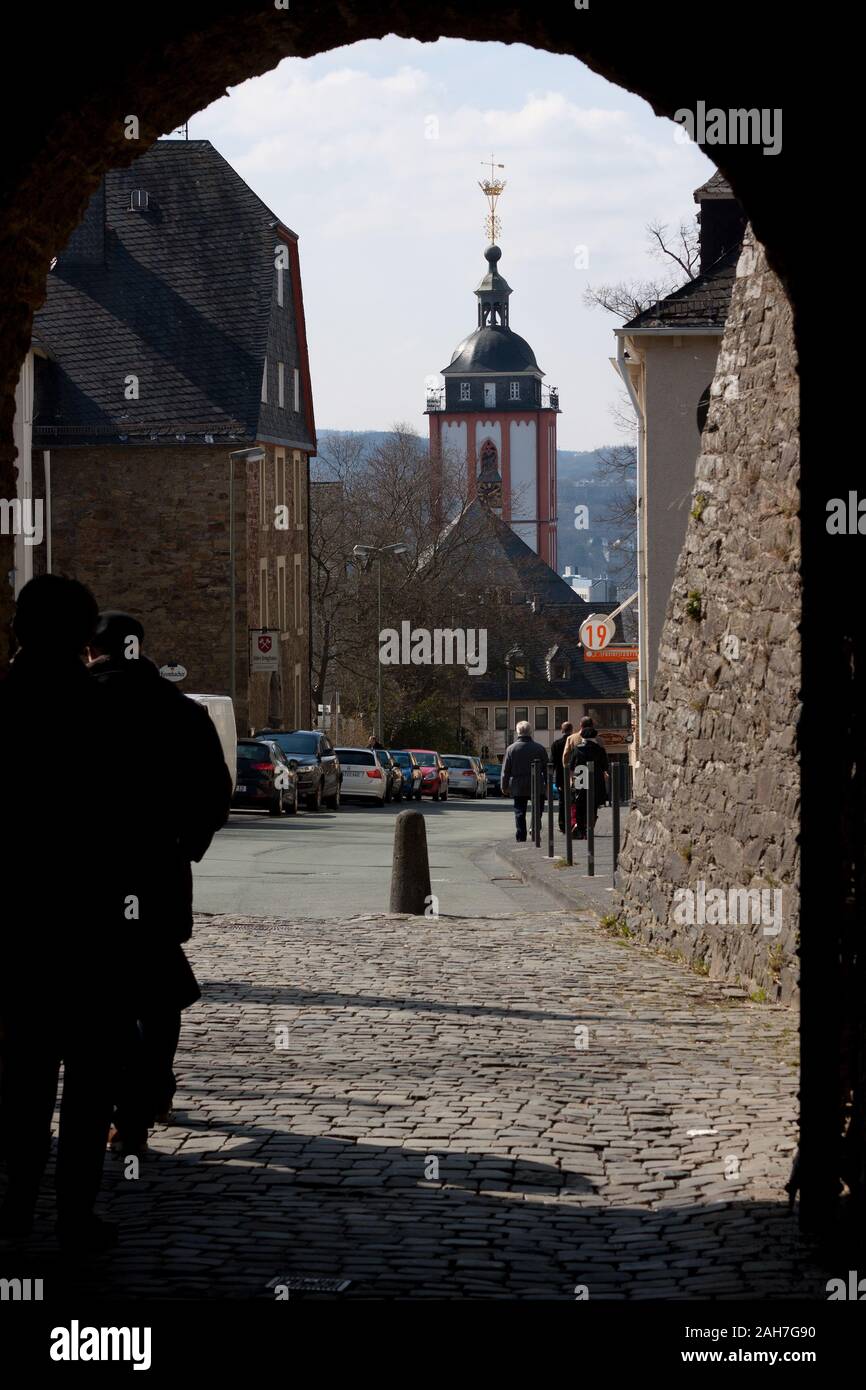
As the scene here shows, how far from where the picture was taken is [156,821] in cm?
627

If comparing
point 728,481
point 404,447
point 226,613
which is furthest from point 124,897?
point 404,447

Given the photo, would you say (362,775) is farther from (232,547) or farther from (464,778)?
(464,778)

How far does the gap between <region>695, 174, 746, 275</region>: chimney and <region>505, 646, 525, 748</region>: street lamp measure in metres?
56.4

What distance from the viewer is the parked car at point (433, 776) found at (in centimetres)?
5838

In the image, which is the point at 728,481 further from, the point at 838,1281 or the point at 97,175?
the point at 838,1281

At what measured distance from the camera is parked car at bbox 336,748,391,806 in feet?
153

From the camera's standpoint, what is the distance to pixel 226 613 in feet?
167

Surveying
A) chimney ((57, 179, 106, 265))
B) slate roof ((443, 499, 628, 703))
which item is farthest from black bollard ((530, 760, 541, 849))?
slate roof ((443, 499, 628, 703))

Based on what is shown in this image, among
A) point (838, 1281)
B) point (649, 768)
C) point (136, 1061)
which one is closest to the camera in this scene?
point (838, 1281)

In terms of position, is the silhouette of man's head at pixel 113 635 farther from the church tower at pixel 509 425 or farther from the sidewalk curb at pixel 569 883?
the church tower at pixel 509 425

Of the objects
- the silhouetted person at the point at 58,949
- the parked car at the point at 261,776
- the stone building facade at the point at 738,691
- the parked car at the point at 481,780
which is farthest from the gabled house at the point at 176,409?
the silhouetted person at the point at 58,949

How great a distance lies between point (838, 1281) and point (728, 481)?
7.36 metres

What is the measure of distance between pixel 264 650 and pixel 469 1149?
1728 inches

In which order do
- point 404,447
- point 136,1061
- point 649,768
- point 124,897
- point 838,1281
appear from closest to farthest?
point 838,1281 → point 124,897 → point 136,1061 → point 649,768 → point 404,447
